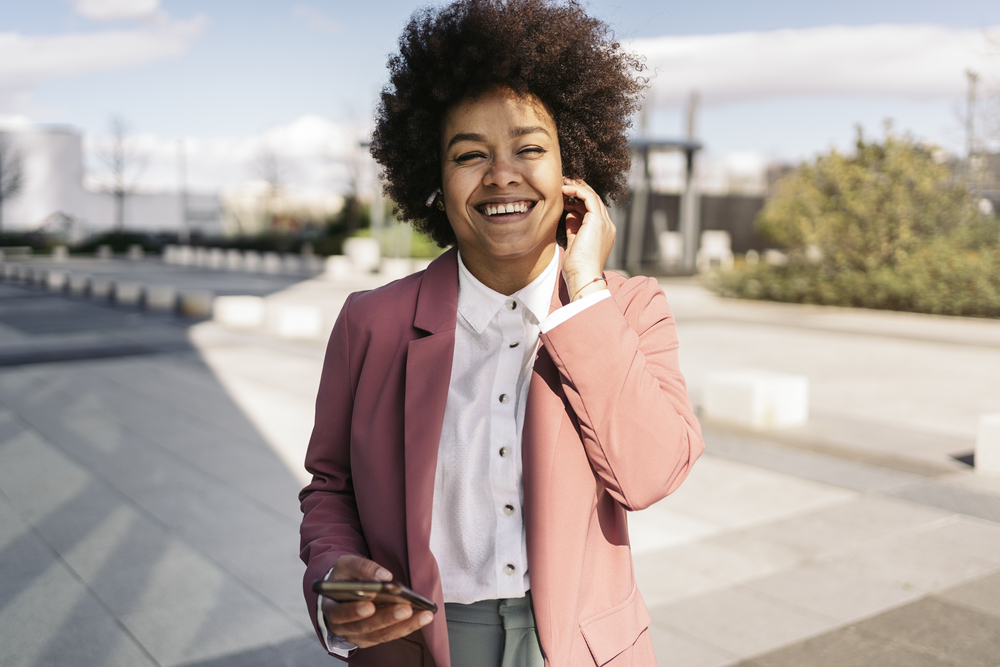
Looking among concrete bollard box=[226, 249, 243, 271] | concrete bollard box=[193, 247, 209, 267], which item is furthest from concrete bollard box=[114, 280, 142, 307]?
concrete bollard box=[193, 247, 209, 267]

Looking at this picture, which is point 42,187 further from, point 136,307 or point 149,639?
point 149,639

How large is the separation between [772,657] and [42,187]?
83344 mm

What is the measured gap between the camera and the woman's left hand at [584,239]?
1468 millimetres

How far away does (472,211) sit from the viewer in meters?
1.57

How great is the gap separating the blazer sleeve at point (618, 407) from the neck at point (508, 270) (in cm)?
23

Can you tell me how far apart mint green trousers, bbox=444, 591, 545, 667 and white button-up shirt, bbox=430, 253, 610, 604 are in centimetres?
3

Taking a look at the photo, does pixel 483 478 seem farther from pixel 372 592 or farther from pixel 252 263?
pixel 252 263

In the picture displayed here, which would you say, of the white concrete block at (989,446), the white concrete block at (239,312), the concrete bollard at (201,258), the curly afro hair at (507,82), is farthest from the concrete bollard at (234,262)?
the curly afro hair at (507,82)

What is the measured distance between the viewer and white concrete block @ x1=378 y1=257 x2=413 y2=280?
28.6 meters

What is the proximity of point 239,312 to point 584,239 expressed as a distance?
14.1 meters

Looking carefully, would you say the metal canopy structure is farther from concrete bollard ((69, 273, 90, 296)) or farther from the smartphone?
the smartphone

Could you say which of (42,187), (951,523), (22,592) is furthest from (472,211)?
(42,187)

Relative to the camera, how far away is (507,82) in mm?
1588

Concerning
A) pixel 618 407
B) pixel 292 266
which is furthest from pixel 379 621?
pixel 292 266
